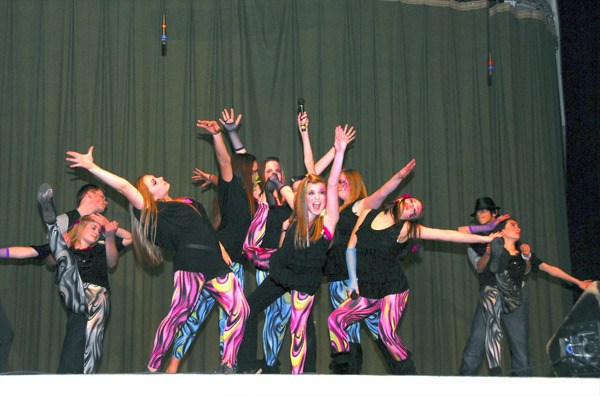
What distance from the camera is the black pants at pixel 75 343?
217 inches

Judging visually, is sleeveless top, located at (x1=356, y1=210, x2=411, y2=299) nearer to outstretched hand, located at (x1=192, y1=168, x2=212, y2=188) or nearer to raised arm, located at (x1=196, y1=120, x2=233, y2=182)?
raised arm, located at (x1=196, y1=120, x2=233, y2=182)

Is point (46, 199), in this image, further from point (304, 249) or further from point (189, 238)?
point (304, 249)

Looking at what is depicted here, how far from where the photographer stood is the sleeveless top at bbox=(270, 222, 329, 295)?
17.6ft

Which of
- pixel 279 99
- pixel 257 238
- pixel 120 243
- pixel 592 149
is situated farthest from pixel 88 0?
pixel 592 149

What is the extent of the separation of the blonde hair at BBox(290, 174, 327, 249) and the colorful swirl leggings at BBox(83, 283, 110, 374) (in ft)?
4.70

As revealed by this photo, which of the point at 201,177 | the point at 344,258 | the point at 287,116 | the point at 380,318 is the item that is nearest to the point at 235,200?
the point at 344,258

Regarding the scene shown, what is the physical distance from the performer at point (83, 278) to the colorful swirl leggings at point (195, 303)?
0.52 metres

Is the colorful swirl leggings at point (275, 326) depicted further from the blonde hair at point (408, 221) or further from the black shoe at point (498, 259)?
the black shoe at point (498, 259)

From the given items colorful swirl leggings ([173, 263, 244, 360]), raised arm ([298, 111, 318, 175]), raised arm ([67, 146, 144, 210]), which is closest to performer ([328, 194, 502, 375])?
raised arm ([298, 111, 318, 175])

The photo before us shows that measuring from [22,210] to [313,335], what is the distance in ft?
9.59

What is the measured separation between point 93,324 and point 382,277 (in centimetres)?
200

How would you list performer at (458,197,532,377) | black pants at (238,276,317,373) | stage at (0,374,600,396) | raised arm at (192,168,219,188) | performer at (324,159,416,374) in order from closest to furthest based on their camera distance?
stage at (0,374,600,396) < black pants at (238,276,317,373) < performer at (324,159,416,374) < performer at (458,197,532,377) < raised arm at (192,168,219,188)

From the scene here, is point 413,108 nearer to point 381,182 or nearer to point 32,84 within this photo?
point 381,182

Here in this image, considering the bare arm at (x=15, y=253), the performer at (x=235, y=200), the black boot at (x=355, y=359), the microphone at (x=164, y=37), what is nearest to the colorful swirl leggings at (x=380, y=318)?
the black boot at (x=355, y=359)
